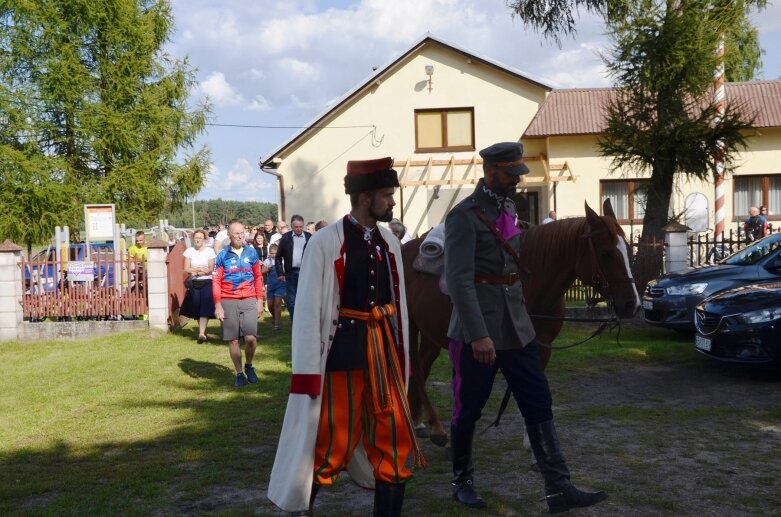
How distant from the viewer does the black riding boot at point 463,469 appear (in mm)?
5223

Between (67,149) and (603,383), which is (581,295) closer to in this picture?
(603,383)

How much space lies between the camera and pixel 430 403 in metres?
6.89

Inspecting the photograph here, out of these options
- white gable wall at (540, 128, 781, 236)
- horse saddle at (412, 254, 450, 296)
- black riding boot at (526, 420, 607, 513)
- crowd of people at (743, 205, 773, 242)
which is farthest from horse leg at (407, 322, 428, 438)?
white gable wall at (540, 128, 781, 236)

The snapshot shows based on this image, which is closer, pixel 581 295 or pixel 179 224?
pixel 581 295

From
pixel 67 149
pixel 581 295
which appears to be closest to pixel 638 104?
pixel 581 295

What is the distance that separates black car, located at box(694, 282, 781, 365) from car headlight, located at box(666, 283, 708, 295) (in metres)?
1.93

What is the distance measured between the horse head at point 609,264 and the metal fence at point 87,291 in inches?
450

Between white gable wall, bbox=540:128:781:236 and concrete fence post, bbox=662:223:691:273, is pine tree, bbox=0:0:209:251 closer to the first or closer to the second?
white gable wall, bbox=540:128:781:236

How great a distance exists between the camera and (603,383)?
31.9ft

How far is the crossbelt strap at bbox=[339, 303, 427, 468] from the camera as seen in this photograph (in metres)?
4.31

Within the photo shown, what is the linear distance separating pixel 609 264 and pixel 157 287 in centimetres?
1123

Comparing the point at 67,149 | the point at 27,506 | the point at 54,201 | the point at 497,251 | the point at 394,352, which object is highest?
the point at 67,149

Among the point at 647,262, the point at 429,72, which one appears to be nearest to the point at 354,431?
the point at 647,262

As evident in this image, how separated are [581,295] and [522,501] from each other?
1056 cm
